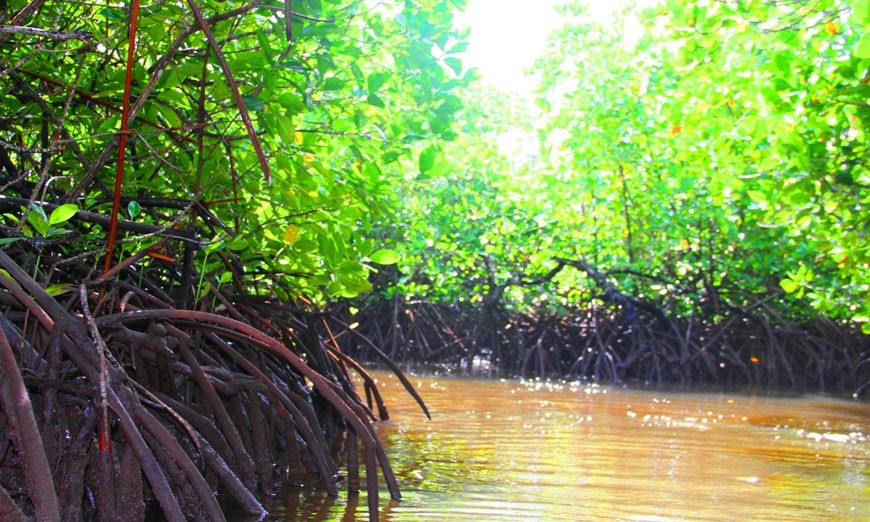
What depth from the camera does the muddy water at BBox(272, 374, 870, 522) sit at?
3.09 metres

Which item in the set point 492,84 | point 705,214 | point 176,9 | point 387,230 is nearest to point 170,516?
point 176,9

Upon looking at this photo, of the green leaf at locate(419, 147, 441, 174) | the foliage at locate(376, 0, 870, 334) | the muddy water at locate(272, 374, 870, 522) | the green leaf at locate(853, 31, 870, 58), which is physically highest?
the foliage at locate(376, 0, 870, 334)

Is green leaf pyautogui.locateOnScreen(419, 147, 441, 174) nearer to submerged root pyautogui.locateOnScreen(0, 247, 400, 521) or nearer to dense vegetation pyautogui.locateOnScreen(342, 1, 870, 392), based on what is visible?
submerged root pyautogui.locateOnScreen(0, 247, 400, 521)

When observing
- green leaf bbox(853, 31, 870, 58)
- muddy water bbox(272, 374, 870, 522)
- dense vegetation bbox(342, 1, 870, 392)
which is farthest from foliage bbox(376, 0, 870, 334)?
green leaf bbox(853, 31, 870, 58)

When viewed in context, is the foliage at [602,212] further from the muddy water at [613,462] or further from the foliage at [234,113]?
the foliage at [234,113]

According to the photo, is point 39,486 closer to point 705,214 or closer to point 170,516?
point 170,516

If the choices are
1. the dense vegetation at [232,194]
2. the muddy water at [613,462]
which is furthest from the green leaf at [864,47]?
the muddy water at [613,462]

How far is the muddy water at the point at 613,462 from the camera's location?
309cm

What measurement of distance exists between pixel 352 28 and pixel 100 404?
1504 millimetres

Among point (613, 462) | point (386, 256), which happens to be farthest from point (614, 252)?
point (386, 256)

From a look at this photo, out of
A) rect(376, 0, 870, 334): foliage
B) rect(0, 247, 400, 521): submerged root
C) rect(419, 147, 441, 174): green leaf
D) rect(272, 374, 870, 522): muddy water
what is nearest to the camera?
rect(0, 247, 400, 521): submerged root

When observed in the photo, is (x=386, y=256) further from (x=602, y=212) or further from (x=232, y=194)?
(x=602, y=212)

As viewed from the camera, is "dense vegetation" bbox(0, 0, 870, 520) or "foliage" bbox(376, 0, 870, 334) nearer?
"dense vegetation" bbox(0, 0, 870, 520)

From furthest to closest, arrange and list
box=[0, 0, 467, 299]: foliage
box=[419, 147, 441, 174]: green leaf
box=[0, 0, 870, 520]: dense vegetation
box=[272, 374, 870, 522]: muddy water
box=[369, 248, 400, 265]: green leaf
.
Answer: box=[369, 248, 400, 265]: green leaf → box=[272, 374, 870, 522]: muddy water → box=[419, 147, 441, 174]: green leaf → box=[0, 0, 467, 299]: foliage → box=[0, 0, 870, 520]: dense vegetation
